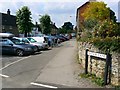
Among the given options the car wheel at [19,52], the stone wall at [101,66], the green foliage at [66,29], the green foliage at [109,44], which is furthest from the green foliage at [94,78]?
the green foliage at [66,29]

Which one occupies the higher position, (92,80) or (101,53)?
(101,53)

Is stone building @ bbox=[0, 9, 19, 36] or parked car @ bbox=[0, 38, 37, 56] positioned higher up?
stone building @ bbox=[0, 9, 19, 36]

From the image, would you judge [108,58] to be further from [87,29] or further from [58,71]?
[87,29]

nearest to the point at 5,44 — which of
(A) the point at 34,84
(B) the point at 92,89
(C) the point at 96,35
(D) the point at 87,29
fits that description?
(D) the point at 87,29

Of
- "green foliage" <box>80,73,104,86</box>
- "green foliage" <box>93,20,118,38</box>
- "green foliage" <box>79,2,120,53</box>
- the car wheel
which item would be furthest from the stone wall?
the car wheel

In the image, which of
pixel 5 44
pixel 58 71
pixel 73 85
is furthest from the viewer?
pixel 5 44

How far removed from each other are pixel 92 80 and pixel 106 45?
59.9 inches

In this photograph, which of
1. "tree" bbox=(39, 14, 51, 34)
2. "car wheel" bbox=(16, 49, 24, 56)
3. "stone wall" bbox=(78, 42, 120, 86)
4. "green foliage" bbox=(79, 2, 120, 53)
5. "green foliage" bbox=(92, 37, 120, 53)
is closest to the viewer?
"stone wall" bbox=(78, 42, 120, 86)

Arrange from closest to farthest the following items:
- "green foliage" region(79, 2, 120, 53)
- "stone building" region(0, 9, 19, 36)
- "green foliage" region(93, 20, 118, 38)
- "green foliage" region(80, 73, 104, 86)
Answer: "green foliage" region(80, 73, 104, 86) < "green foliage" region(79, 2, 120, 53) < "green foliage" region(93, 20, 118, 38) < "stone building" region(0, 9, 19, 36)

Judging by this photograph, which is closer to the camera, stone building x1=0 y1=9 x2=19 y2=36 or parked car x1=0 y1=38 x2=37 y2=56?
parked car x1=0 y1=38 x2=37 y2=56

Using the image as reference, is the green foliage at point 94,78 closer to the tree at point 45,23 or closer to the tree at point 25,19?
the tree at point 25,19

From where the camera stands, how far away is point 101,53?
10.5 meters

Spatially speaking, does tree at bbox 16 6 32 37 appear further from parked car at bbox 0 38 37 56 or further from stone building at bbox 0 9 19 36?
stone building at bbox 0 9 19 36

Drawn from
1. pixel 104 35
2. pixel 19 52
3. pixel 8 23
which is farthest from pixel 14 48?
pixel 8 23
